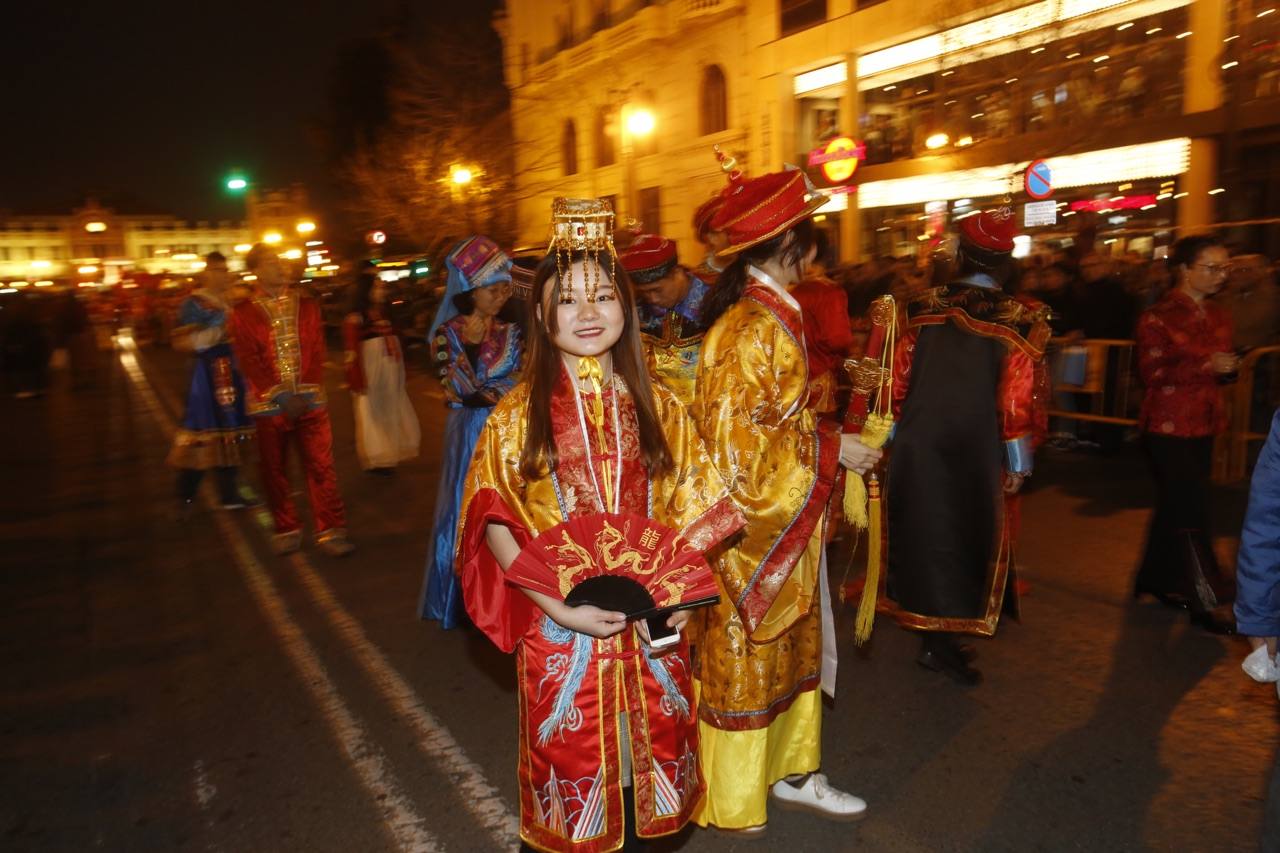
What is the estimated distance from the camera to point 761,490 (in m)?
2.91

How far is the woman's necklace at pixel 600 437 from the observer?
2326mm

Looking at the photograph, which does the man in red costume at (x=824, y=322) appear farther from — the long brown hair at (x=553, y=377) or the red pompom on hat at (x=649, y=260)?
the long brown hair at (x=553, y=377)

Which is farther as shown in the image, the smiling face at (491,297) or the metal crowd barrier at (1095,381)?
the metal crowd barrier at (1095,381)

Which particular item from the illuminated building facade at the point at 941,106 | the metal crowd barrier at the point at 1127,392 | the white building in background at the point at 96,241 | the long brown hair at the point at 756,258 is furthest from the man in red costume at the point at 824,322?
the white building in background at the point at 96,241

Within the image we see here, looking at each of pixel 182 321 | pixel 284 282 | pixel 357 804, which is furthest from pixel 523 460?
pixel 182 321

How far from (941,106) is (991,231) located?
15.2m

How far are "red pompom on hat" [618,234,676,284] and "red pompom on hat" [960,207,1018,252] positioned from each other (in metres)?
1.52

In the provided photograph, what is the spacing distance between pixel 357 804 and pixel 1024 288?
9113 mm

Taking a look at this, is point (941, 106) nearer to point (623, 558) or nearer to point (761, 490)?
point (761, 490)

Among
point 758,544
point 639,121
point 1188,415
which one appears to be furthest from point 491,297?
point 639,121

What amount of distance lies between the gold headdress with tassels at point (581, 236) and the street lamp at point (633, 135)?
20.1 meters

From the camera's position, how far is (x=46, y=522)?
8297 mm

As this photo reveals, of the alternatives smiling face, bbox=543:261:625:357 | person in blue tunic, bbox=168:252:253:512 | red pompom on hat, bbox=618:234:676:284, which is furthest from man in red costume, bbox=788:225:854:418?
person in blue tunic, bbox=168:252:253:512

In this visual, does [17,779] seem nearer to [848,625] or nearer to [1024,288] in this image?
[848,625]
